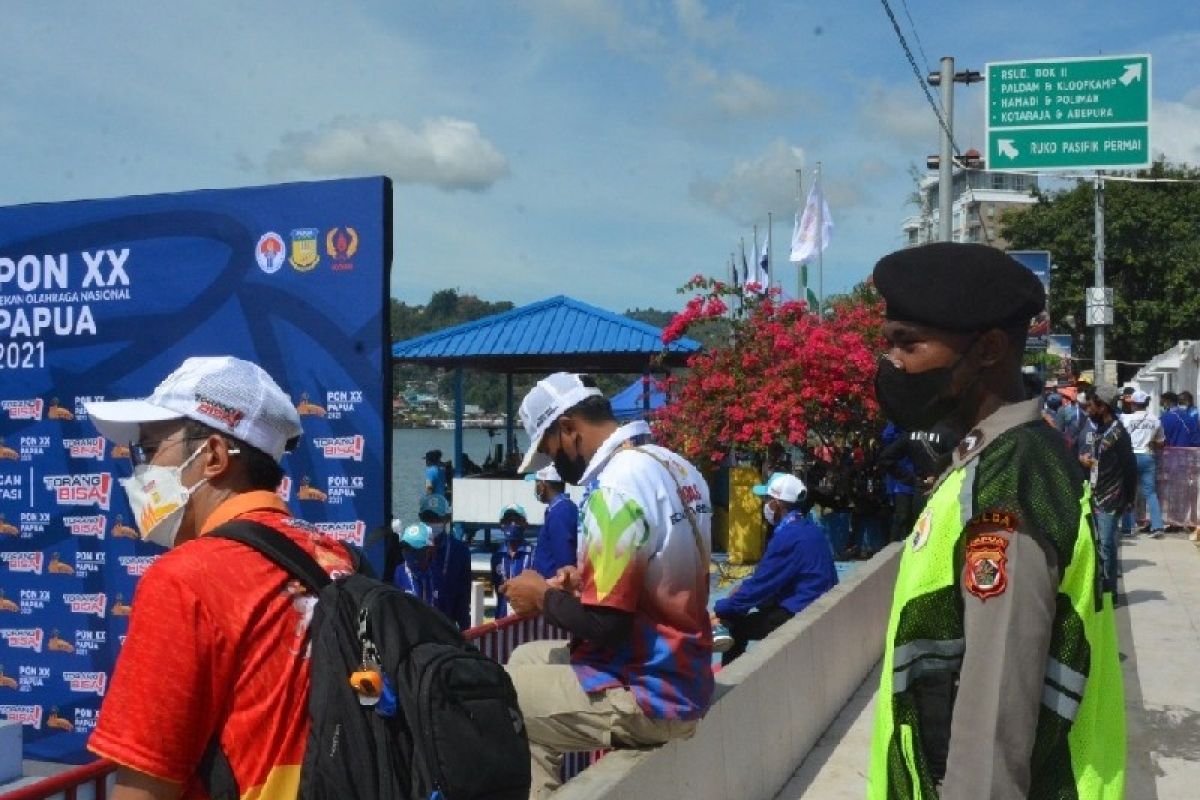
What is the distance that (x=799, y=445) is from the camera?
16.6 metres

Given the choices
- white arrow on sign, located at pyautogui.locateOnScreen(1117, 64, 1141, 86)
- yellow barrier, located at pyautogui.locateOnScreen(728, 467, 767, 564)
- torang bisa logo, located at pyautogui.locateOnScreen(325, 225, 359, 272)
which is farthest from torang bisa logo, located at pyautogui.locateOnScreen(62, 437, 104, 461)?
white arrow on sign, located at pyautogui.locateOnScreen(1117, 64, 1141, 86)

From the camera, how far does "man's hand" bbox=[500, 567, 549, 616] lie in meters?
4.40

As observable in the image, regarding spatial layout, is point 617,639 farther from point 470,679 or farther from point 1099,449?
point 1099,449

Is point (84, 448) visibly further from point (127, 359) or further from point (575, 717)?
point (575, 717)

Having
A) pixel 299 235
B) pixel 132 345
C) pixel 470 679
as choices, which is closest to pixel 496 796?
pixel 470 679

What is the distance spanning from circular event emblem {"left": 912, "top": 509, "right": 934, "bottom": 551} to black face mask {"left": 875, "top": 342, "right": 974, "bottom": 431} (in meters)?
0.21

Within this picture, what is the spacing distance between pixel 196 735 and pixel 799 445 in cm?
1495

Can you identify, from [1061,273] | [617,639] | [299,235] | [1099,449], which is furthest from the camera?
[1061,273]

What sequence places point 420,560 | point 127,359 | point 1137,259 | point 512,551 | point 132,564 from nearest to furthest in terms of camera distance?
point 127,359
point 132,564
point 420,560
point 512,551
point 1137,259

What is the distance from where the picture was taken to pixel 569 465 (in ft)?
14.7

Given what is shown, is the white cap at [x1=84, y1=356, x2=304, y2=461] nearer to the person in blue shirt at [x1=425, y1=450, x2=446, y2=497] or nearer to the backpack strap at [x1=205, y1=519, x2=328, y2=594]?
the backpack strap at [x1=205, y1=519, x2=328, y2=594]

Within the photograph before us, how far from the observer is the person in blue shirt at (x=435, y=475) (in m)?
22.8

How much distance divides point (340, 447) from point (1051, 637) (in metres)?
3.61

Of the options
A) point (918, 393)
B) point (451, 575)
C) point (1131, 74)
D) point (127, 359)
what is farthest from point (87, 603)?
point (1131, 74)
